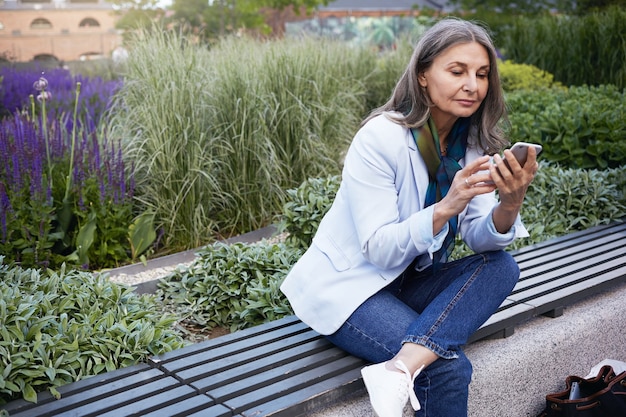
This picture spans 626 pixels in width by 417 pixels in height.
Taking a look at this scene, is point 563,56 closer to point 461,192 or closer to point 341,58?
point 341,58

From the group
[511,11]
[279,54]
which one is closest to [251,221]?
[279,54]

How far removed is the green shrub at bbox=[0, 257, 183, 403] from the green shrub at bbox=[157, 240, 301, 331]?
409 mm

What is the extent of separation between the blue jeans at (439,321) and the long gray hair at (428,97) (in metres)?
0.46

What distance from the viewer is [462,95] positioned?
7.89ft

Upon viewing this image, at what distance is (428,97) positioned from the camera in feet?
Answer: 8.14

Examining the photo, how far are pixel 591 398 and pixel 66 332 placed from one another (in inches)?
72.6

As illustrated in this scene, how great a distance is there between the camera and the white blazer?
229 centimetres

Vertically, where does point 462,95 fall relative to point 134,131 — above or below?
above

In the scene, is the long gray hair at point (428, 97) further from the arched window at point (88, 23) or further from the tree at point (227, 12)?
the arched window at point (88, 23)

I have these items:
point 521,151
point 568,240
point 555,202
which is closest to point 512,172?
point 521,151

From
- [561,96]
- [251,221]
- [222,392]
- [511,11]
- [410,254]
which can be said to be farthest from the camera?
[511,11]

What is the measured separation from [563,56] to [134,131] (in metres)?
7.06

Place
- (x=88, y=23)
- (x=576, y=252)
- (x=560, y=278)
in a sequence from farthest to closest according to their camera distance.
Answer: (x=88, y=23)
(x=576, y=252)
(x=560, y=278)

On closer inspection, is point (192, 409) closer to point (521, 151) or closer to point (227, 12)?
point (521, 151)
